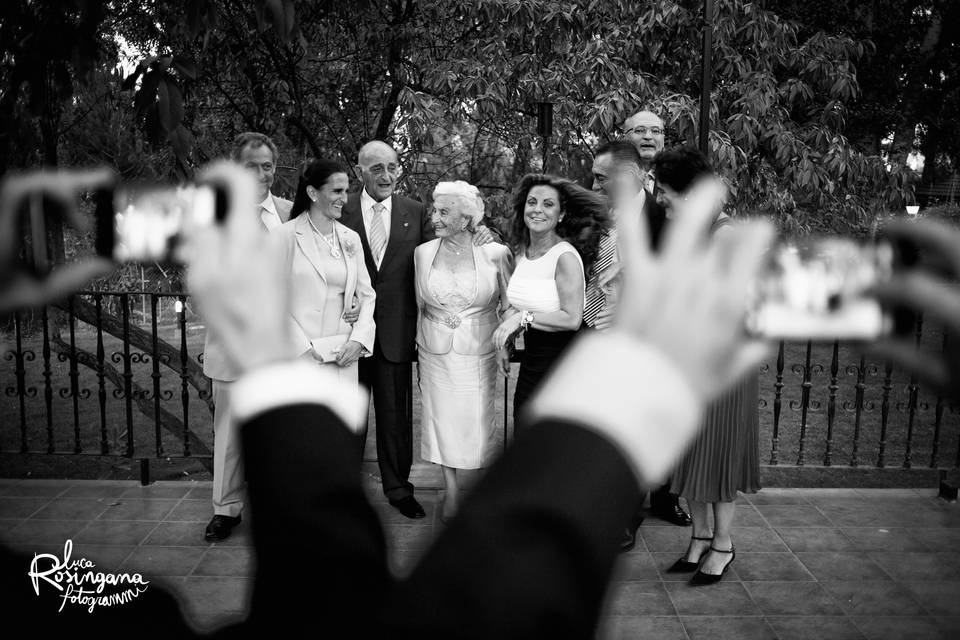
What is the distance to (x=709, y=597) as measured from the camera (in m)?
3.44

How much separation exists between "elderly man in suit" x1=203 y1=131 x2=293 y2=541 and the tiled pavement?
0.37 feet

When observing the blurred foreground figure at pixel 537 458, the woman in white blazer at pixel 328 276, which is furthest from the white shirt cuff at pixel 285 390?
the woman in white blazer at pixel 328 276

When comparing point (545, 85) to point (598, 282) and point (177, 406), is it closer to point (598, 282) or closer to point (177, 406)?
point (598, 282)

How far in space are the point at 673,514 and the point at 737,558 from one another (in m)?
0.50

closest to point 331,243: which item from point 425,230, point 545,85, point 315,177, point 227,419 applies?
point 315,177

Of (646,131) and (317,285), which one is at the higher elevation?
(646,131)

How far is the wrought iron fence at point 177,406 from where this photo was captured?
15.5 ft

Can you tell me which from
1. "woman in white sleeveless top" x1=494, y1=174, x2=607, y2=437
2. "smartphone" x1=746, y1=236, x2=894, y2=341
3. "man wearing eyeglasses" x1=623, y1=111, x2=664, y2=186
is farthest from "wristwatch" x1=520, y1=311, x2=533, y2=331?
"smartphone" x1=746, y1=236, x2=894, y2=341

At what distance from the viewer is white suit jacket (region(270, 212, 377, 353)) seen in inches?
154

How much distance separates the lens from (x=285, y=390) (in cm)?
58

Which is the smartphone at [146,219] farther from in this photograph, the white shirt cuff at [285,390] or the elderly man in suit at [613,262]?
the elderly man in suit at [613,262]

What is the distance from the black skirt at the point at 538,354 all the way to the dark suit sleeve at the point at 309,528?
3319 mm

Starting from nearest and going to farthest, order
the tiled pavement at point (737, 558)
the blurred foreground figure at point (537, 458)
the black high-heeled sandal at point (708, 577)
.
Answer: the blurred foreground figure at point (537, 458) → the tiled pavement at point (737, 558) → the black high-heeled sandal at point (708, 577)

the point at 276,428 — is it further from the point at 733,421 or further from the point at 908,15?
the point at 908,15
